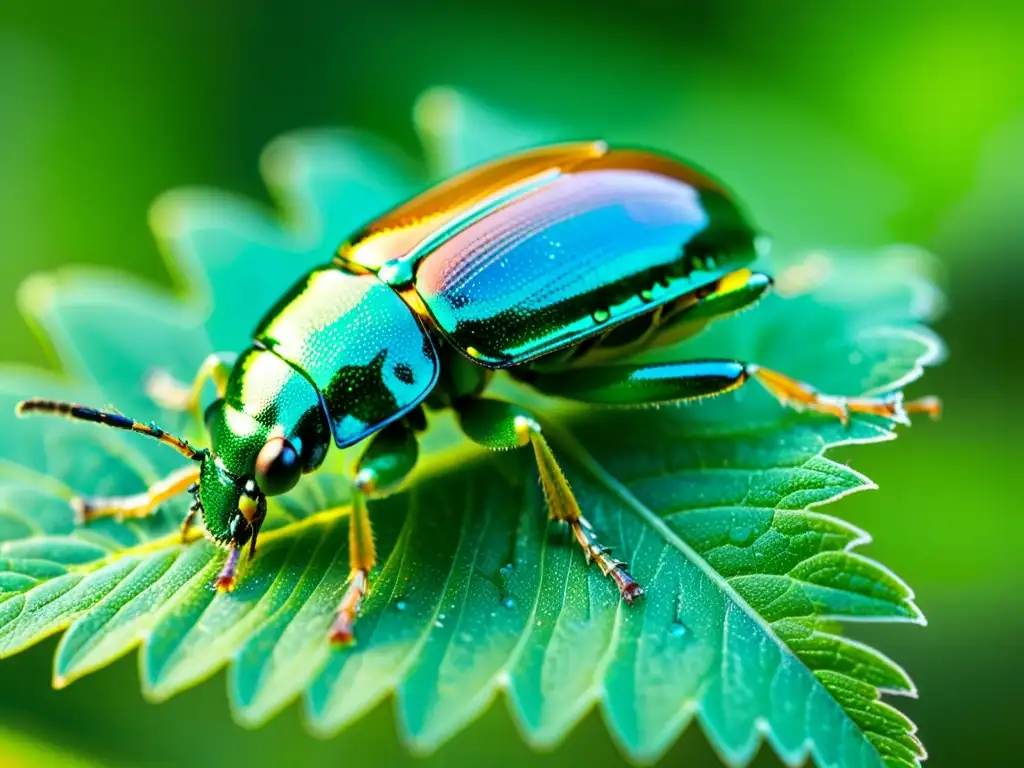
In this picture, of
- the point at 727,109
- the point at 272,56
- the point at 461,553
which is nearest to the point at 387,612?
the point at 461,553

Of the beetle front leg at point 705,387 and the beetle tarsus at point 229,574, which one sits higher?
the beetle front leg at point 705,387

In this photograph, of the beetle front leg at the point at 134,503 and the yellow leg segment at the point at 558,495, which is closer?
the yellow leg segment at the point at 558,495

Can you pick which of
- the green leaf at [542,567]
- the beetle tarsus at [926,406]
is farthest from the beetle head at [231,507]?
the beetle tarsus at [926,406]

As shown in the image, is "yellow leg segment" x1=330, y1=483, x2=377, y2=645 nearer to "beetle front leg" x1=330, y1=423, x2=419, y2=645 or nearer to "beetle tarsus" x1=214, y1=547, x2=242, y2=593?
"beetle front leg" x1=330, y1=423, x2=419, y2=645

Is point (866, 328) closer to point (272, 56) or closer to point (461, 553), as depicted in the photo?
point (461, 553)

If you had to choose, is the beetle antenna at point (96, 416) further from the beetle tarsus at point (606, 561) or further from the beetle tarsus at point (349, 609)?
the beetle tarsus at point (606, 561)

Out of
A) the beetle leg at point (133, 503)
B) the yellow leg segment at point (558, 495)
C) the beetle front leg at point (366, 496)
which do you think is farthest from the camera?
the beetle leg at point (133, 503)

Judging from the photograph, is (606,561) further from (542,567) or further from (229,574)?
(229,574)
